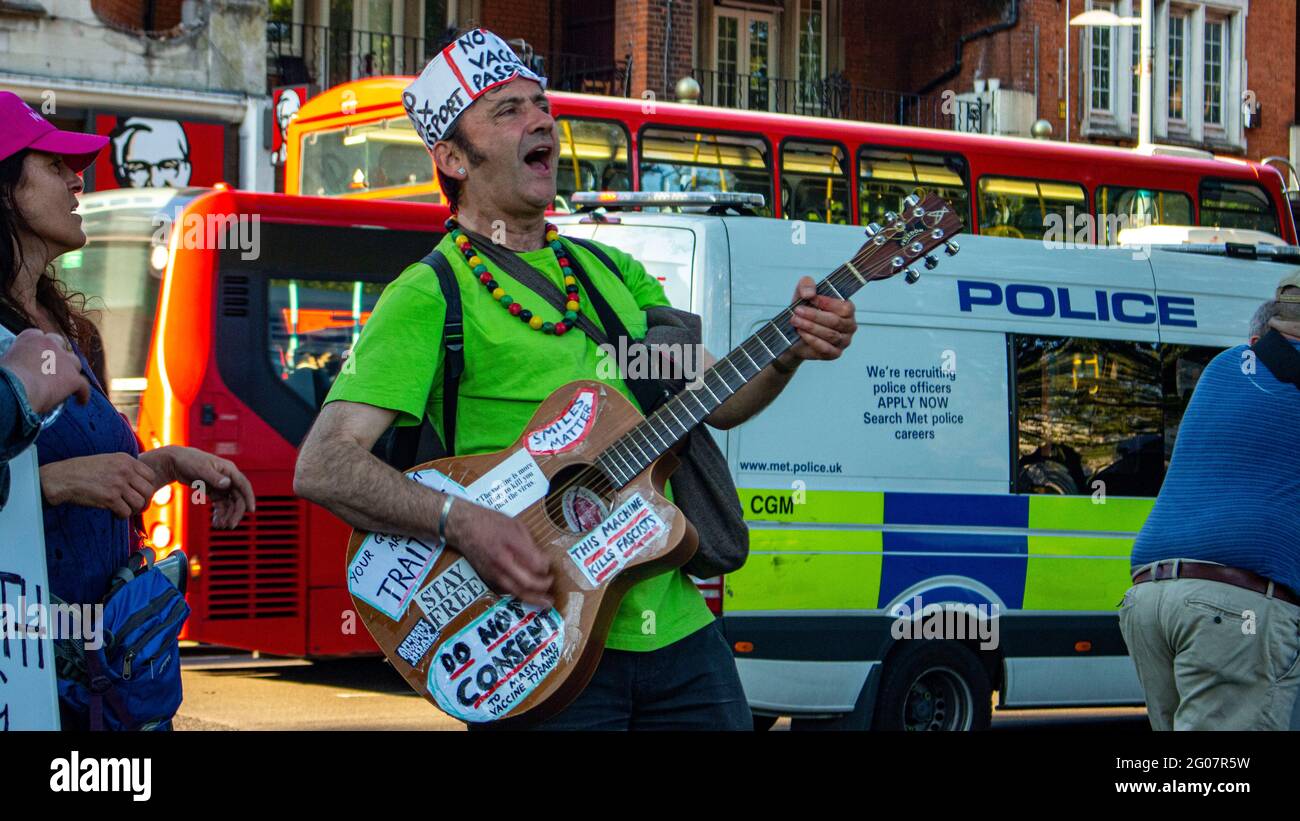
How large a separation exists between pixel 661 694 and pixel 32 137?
1.68 metres

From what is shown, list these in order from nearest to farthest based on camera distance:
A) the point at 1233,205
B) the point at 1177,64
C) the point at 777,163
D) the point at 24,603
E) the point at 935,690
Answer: the point at 24,603
the point at 935,690
the point at 777,163
the point at 1233,205
the point at 1177,64

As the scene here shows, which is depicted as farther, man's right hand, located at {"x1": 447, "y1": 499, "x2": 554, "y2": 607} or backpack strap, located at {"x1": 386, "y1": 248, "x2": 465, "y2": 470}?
backpack strap, located at {"x1": 386, "y1": 248, "x2": 465, "y2": 470}

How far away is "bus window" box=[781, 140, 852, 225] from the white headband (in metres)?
12.0

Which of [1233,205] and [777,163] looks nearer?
[777,163]

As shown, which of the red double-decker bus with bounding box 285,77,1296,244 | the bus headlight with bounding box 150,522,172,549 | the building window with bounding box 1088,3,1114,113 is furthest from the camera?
the building window with bounding box 1088,3,1114,113

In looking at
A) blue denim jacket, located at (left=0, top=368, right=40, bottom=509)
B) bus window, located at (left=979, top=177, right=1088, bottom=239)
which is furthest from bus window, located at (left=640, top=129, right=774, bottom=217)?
blue denim jacket, located at (left=0, top=368, right=40, bottom=509)

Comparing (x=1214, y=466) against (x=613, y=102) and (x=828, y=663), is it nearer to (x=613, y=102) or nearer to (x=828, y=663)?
(x=828, y=663)

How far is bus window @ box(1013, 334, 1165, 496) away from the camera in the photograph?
30.6 feet

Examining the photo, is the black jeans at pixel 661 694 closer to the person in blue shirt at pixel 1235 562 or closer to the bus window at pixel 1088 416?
the person in blue shirt at pixel 1235 562

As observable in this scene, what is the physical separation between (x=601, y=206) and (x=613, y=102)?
5.94 m

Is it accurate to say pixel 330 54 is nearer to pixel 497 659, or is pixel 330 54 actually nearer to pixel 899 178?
pixel 899 178

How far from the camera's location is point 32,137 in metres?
3.58

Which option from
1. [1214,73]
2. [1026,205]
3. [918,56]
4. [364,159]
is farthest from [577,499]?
[1214,73]

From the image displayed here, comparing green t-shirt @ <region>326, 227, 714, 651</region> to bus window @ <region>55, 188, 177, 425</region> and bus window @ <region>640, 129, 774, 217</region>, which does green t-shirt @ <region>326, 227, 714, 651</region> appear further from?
bus window @ <region>640, 129, 774, 217</region>
